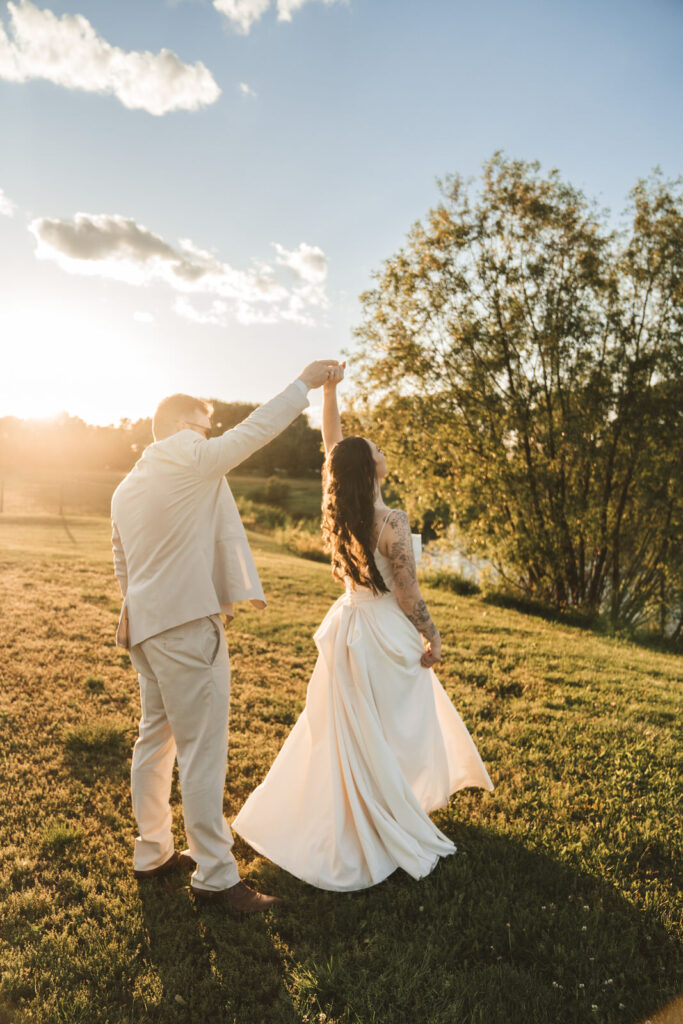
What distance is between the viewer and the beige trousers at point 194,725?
10.0ft

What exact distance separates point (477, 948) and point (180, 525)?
2.63 meters

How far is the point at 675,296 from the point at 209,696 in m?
13.1

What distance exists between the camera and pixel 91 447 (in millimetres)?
54094

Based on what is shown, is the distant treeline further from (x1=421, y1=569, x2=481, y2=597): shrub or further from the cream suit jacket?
the cream suit jacket

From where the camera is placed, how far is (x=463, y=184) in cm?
1337

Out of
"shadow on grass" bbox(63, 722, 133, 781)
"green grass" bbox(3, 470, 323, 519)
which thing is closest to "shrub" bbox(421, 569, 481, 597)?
"green grass" bbox(3, 470, 323, 519)

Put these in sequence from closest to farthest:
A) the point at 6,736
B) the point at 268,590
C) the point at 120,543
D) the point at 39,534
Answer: the point at 120,543, the point at 6,736, the point at 268,590, the point at 39,534

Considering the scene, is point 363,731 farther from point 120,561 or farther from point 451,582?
point 451,582

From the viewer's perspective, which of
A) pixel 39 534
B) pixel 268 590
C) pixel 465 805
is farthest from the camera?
pixel 39 534

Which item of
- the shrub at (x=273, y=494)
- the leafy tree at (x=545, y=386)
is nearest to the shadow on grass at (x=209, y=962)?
the leafy tree at (x=545, y=386)

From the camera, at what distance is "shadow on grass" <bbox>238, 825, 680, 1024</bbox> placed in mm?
2656

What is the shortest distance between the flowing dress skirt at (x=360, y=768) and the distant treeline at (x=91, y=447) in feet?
160

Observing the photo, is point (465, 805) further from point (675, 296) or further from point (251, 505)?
point (251, 505)

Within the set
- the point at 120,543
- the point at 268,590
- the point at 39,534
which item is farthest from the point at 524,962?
the point at 39,534
